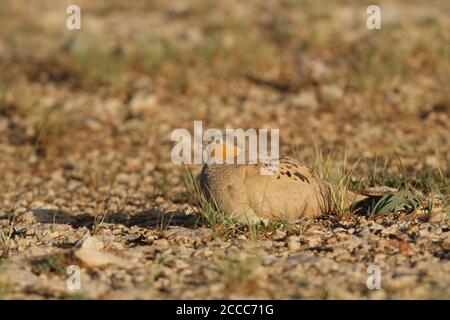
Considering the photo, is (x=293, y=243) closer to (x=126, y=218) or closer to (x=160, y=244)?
(x=160, y=244)

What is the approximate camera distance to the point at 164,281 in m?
3.56

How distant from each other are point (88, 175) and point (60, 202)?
0.73m

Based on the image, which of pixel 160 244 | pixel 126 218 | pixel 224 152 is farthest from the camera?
pixel 126 218

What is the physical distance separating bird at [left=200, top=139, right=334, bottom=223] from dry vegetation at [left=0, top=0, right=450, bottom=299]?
9 centimetres

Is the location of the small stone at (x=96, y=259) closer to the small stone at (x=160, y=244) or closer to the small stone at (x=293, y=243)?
the small stone at (x=160, y=244)

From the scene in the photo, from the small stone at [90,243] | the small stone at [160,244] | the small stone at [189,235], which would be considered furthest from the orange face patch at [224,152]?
the small stone at [90,243]

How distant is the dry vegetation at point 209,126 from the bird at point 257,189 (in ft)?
0.31

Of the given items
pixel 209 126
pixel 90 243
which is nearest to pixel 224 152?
pixel 90 243

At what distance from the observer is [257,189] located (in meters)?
4.15

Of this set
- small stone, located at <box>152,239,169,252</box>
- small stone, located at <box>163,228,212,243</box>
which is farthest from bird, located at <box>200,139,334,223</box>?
small stone, located at <box>152,239,169,252</box>

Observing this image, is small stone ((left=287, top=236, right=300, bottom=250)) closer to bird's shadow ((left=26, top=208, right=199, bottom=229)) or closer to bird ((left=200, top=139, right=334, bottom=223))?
bird ((left=200, top=139, right=334, bottom=223))

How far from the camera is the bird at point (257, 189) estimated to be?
416 cm

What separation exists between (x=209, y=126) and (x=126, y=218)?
2.56 m

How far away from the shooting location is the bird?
416cm
